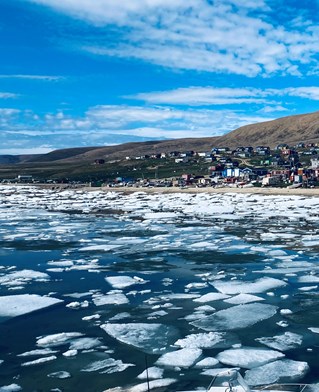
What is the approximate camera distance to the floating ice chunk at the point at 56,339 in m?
8.76

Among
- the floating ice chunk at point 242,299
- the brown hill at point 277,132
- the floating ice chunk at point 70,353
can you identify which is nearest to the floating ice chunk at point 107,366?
the floating ice chunk at point 70,353

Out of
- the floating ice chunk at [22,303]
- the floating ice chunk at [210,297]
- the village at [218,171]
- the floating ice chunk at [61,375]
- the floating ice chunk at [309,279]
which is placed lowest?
the floating ice chunk at [309,279]

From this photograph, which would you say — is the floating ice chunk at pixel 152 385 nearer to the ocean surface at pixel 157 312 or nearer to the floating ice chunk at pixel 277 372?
the ocean surface at pixel 157 312

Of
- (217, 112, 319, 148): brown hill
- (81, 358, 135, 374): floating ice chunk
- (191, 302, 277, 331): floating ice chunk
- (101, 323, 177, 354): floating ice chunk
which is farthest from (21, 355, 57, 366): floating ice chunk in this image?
(217, 112, 319, 148): brown hill

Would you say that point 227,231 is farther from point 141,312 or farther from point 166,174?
point 166,174

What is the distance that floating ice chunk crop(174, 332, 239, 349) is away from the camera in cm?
865

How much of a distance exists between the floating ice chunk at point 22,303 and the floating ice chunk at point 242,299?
4233 millimetres

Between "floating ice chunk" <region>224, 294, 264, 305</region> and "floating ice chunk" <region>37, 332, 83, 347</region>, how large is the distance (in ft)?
13.0

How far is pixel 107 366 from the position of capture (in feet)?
25.5

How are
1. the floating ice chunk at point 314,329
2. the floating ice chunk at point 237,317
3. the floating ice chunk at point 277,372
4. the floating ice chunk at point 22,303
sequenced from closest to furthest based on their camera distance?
the floating ice chunk at point 277,372 < the floating ice chunk at point 314,329 < the floating ice chunk at point 237,317 < the floating ice chunk at point 22,303

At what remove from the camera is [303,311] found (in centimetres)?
1038

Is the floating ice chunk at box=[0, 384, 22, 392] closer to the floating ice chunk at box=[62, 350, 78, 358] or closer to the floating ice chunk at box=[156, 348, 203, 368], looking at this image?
the floating ice chunk at box=[62, 350, 78, 358]

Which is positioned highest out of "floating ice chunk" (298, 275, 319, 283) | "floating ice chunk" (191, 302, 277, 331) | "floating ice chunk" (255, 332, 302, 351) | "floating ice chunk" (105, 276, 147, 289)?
"floating ice chunk" (105, 276, 147, 289)

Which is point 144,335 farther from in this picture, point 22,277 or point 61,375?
point 22,277
